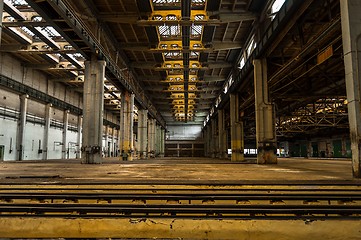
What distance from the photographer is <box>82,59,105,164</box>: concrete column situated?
53.9 feet

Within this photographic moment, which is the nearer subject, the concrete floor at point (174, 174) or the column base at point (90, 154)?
the concrete floor at point (174, 174)

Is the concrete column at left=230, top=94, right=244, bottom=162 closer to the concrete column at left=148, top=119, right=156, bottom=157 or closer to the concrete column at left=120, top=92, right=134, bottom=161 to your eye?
the concrete column at left=120, top=92, right=134, bottom=161

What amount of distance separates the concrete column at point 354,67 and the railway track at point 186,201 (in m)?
1.84

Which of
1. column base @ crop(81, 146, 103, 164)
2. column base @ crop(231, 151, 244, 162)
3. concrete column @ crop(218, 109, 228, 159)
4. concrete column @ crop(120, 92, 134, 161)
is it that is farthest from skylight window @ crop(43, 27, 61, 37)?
concrete column @ crop(218, 109, 228, 159)

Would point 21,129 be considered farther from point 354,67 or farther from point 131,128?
point 354,67

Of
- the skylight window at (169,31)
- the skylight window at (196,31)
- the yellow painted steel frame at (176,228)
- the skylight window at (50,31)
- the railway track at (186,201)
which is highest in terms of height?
the skylight window at (196,31)

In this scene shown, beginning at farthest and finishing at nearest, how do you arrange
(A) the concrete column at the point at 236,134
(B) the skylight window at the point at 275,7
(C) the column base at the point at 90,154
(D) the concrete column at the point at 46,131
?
(D) the concrete column at the point at 46,131 → (A) the concrete column at the point at 236,134 → (C) the column base at the point at 90,154 → (B) the skylight window at the point at 275,7

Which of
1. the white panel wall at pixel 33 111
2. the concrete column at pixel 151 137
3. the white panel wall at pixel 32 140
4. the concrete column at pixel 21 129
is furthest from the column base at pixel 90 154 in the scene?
the concrete column at pixel 151 137

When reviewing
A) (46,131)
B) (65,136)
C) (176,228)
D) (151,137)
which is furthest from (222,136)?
(176,228)

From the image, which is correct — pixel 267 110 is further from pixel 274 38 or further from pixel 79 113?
pixel 79 113

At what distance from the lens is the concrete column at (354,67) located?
718cm

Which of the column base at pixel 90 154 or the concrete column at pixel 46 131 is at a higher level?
the concrete column at pixel 46 131

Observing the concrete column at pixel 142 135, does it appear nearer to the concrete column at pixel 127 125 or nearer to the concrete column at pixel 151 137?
the concrete column at pixel 151 137

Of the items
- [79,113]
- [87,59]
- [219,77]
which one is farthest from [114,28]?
[79,113]
